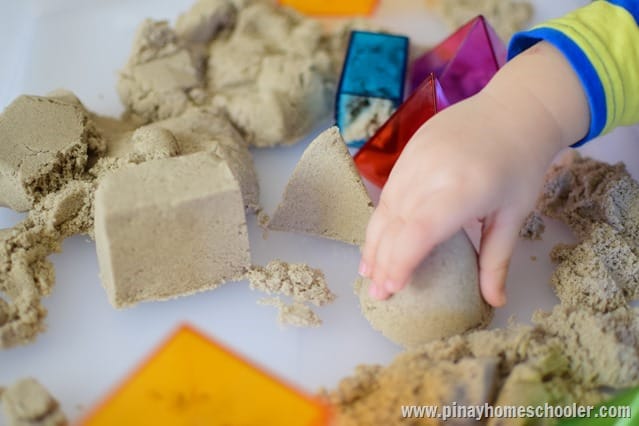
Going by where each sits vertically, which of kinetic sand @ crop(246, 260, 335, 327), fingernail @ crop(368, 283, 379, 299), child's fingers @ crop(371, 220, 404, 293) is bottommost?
kinetic sand @ crop(246, 260, 335, 327)

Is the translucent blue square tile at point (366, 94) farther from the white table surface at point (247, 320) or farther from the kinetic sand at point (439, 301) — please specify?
the kinetic sand at point (439, 301)

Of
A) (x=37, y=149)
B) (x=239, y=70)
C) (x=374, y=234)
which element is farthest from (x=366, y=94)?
(x=37, y=149)

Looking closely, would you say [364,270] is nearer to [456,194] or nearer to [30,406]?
[456,194]

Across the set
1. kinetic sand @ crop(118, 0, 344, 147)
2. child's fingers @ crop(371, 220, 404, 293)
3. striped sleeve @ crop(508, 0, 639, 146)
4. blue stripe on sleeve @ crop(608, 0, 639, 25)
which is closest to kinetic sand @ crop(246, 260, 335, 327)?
child's fingers @ crop(371, 220, 404, 293)

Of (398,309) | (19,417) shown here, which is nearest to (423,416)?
(398,309)

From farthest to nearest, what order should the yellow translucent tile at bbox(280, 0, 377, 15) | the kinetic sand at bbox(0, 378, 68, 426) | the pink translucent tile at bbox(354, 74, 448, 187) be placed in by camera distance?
the yellow translucent tile at bbox(280, 0, 377, 15) → the pink translucent tile at bbox(354, 74, 448, 187) → the kinetic sand at bbox(0, 378, 68, 426)

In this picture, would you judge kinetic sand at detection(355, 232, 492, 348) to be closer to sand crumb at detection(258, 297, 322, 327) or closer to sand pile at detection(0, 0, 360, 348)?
sand crumb at detection(258, 297, 322, 327)

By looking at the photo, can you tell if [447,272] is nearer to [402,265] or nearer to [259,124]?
[402,265]
